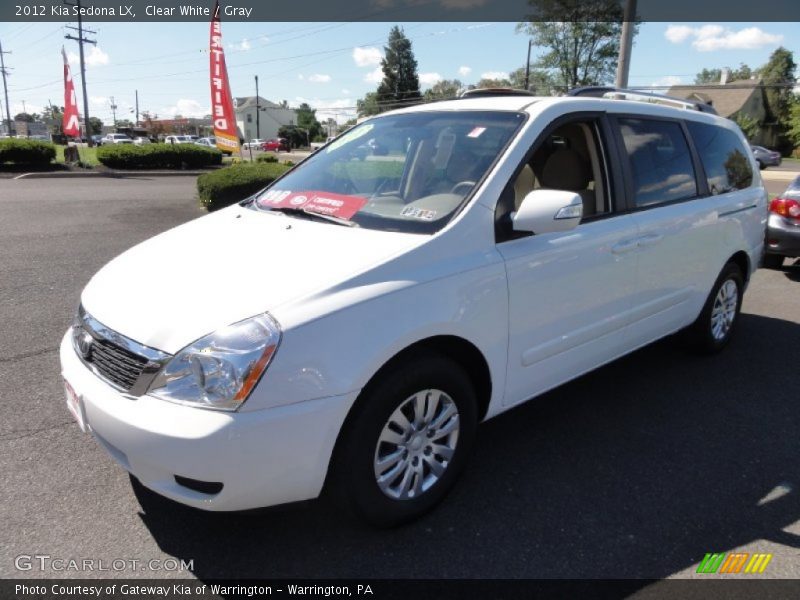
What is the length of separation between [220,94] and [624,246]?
1355 cm

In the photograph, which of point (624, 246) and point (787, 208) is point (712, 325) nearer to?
point (624, 246)

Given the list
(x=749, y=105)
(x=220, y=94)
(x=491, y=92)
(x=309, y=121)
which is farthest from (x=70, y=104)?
(x=309, y=121)

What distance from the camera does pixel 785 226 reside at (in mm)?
7266

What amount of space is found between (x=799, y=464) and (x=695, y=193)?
74.0 inches

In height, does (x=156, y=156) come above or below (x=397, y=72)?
below

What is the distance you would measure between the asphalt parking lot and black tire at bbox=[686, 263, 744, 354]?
13cm

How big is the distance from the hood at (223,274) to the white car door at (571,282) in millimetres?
643

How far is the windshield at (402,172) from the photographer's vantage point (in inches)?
111

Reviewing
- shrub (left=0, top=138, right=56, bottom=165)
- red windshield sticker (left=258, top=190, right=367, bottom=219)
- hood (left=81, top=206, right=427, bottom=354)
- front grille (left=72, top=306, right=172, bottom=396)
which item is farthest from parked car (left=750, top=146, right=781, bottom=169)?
shrub (left=0, top=138, right=56, bottom=165)

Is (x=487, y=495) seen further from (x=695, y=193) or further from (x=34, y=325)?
(x=34, y=325)

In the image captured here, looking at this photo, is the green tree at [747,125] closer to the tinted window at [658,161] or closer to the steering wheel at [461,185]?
the tinted window at [658,161]

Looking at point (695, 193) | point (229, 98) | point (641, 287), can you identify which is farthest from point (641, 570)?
point (229, 98)

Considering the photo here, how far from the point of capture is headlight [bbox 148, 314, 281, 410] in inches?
80.3

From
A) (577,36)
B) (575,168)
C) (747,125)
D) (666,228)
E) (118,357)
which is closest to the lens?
(118,357)
